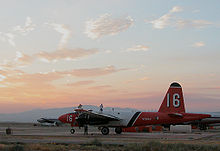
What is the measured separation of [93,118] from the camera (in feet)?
146

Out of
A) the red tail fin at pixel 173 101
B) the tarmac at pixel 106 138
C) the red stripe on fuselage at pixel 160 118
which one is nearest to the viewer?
the tarmac at pixel 106 138

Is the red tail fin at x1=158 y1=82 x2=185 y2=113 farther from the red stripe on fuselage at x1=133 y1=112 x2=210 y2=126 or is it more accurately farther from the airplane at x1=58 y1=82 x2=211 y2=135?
the red stripe on fuselage at x1=133 y1=112 x2=210 y2=126

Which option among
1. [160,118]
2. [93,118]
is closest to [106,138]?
[93,118]

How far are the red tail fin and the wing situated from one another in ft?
23.3

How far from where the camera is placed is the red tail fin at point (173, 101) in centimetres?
4406

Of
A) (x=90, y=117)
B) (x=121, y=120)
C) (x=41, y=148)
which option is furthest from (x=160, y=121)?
(x=41, y=148)

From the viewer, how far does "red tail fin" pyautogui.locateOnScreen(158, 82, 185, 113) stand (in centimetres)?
4406

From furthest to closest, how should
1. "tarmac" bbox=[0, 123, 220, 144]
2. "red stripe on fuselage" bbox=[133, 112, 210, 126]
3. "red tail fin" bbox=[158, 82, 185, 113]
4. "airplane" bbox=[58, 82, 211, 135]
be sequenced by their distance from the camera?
1. "red tail fin" bbox=[158, 82, 185, 113]
2. "airplane" bbox=[58, 82, 211, 135]
3. "red stripe on fuselage" bbox=[133, 112, 210, 126]
4. "tarmac" bbox=[0, 123, 220, 144]

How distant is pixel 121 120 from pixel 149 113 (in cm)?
423

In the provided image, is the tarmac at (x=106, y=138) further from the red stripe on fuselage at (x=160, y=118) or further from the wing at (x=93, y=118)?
the wing at (x=93, y=118)

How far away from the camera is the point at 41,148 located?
2233cm

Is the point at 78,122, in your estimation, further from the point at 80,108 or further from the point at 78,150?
the point at 78,150

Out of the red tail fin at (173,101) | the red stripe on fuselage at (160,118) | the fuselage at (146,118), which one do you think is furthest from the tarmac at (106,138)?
the red tail fin at (173,101)

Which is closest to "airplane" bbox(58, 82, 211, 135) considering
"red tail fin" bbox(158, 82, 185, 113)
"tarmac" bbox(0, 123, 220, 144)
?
"red tail fin" bbox(158, 82, 185, 113)
